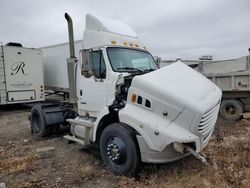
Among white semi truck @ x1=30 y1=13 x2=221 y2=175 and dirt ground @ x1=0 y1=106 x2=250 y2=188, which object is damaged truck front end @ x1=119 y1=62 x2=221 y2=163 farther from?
dirt ground @ x1=0 y1=106 x2=250 y2=188

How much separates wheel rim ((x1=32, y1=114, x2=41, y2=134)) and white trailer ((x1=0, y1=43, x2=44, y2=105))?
4857mm

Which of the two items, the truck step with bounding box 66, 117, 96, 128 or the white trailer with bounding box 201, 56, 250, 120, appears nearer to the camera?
the truck step with bounding box 66, 117, 96, 128

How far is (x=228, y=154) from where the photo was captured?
4961mm

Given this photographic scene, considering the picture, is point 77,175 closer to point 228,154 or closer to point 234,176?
point 234,176

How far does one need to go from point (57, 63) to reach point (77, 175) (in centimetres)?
973

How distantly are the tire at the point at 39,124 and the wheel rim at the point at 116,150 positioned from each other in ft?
10.3

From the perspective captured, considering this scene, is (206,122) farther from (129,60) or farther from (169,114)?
(129,60)

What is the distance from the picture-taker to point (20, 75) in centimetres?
1200

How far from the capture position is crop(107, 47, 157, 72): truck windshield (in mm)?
5047

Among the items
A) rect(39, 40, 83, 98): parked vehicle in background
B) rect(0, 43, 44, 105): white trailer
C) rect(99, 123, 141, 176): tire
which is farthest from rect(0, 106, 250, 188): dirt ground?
rect(39, 40, 83, 98): parked vehicle in background

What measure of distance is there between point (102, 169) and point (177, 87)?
2165mm

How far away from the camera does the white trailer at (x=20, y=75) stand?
37.6 feet

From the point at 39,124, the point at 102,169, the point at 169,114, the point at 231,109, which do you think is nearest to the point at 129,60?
the point at 169,114

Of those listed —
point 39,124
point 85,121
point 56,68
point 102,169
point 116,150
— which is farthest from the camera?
point 56,68
